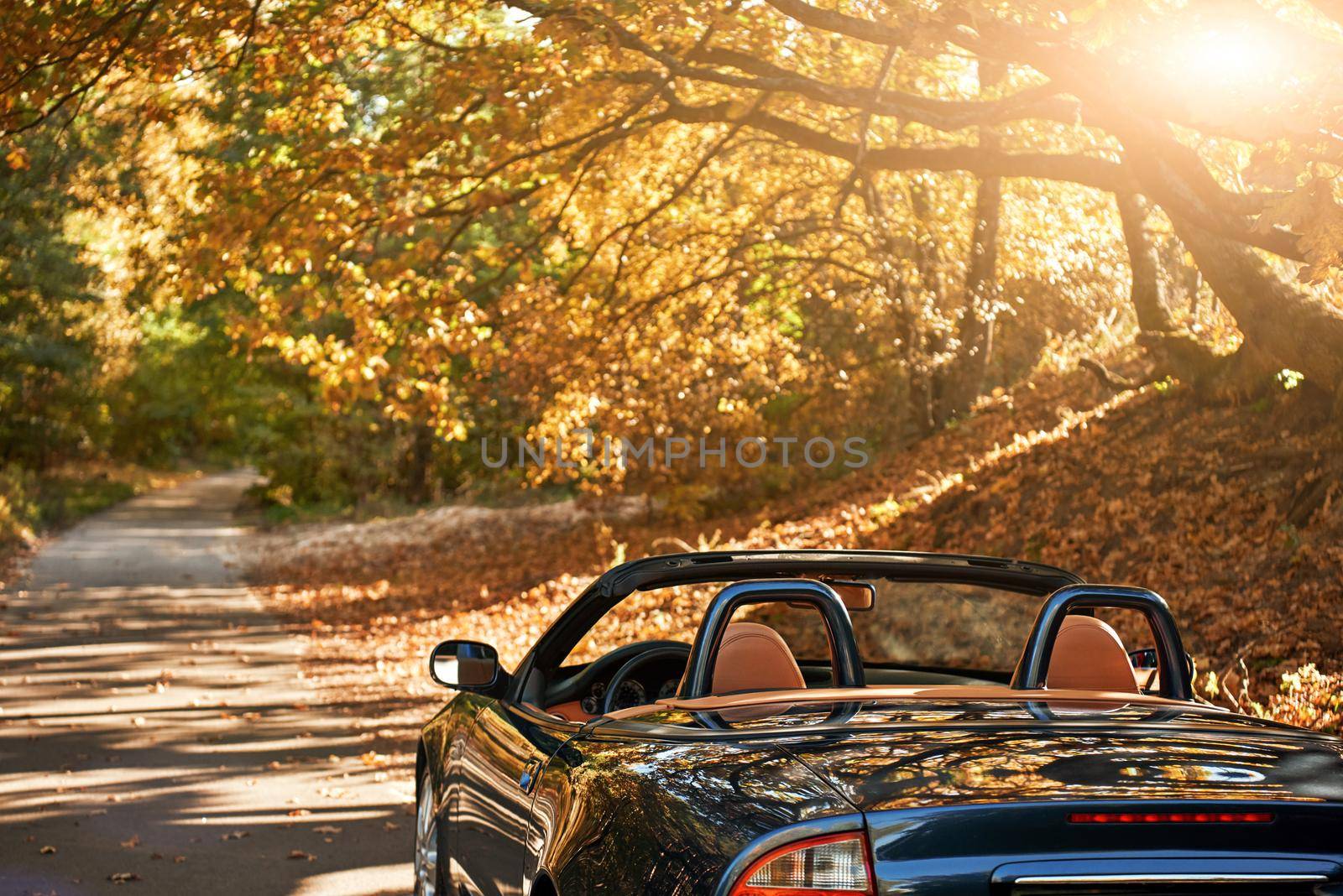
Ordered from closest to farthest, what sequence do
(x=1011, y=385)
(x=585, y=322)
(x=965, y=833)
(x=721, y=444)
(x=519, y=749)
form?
(x=965, y=833)
(x=519, y=749)
(x=585, y=322)
(x=721, y=444)
(x=1011, y=385)

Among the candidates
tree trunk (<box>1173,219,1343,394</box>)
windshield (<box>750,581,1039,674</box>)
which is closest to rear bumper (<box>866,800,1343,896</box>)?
tree trunk (<box>1173,219,1343,394</box>)

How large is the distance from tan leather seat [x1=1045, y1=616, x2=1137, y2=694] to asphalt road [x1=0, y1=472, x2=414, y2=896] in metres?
3.79

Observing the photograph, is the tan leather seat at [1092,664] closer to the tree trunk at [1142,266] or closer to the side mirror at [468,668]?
the side mirror at [468,668]

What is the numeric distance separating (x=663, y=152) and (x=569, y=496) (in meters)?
17.1

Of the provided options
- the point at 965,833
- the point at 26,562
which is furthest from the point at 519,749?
the point at 26,562

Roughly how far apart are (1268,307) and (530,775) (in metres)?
9.32

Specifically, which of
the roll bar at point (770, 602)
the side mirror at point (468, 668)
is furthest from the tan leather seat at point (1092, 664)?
the side mirror at point (468, 668)

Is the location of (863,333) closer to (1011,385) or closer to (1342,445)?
(1011,385)

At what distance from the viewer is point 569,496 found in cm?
3588

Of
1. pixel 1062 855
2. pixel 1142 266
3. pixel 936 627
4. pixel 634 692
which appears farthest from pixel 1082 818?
pixel 1142 266

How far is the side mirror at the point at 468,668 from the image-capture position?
5266mm

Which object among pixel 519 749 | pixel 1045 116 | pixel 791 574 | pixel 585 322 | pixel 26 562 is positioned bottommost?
pixel 26 562

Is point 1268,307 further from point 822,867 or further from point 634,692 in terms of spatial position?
point 822,867

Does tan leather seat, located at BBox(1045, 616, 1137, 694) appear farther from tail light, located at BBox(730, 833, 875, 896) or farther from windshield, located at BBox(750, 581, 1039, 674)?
windshield, located at BBox(750, 581, 1039, 674)
